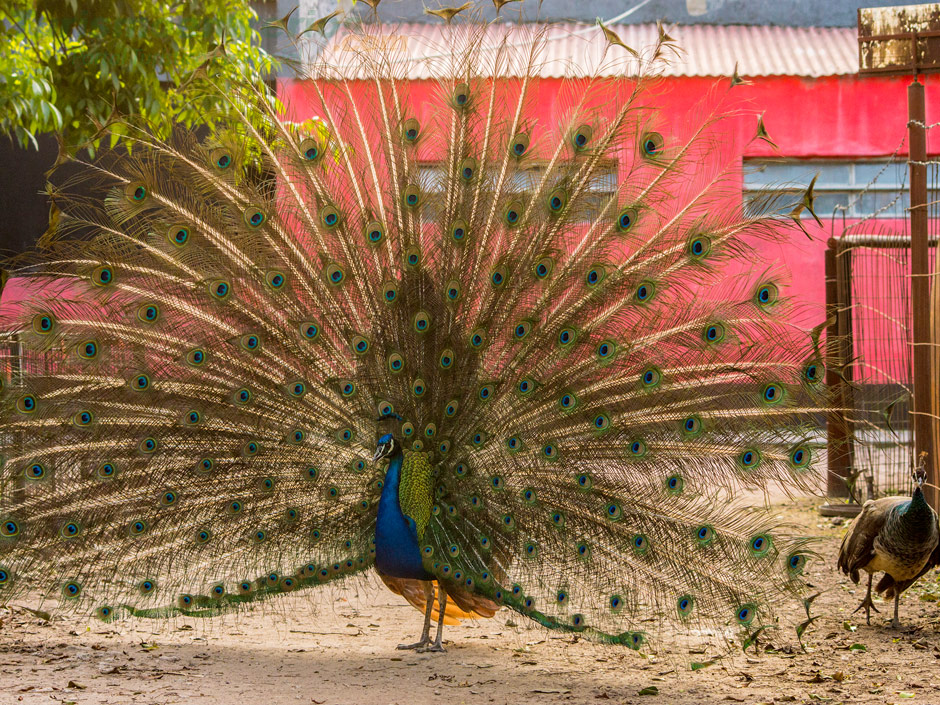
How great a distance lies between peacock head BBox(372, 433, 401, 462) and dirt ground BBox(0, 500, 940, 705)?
2.79 feet

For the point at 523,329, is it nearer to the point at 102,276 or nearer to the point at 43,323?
the point at 102,276

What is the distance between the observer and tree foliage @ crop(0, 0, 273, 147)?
5621 millimetres

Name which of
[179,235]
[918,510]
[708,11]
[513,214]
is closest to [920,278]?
[918,510]

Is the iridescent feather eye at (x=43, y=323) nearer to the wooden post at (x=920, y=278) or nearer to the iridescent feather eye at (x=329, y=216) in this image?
the iridescent feather eye at (x=329, y=216)

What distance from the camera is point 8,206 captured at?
933 cm

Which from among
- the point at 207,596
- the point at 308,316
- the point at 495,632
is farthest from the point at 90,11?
the point at 495,632

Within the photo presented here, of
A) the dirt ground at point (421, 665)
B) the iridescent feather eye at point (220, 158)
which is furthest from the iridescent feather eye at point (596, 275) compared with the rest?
the iridescent feather eye at point (220, 158)

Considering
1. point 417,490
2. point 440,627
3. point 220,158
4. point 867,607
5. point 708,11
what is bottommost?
point 440,627

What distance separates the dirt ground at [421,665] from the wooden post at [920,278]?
1366 millimetres

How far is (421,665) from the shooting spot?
4.62m

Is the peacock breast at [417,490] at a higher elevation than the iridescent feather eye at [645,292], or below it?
below

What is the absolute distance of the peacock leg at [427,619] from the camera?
4781mm

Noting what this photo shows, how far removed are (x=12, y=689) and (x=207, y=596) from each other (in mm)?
863

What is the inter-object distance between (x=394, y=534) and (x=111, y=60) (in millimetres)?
3369
